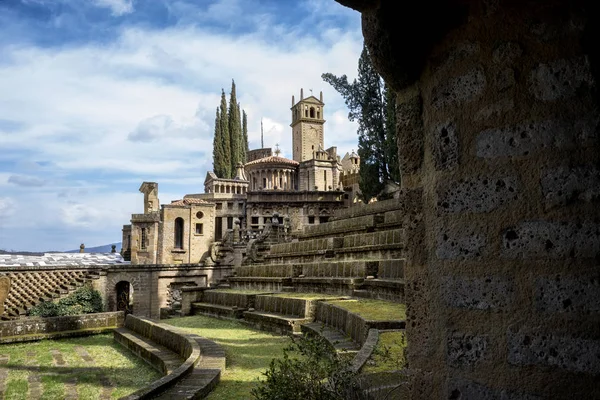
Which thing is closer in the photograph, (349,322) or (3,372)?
(349,322)

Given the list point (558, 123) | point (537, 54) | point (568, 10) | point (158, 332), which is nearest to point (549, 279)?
point (558, 123)

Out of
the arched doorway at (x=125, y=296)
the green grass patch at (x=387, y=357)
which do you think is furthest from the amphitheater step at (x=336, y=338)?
the arched doorway at (x=125, y=296)

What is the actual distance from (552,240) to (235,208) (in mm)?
45774

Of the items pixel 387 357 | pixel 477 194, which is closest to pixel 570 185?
pixel 477 194

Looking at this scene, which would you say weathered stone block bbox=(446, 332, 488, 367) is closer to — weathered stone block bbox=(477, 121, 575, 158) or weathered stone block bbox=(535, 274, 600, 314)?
weathered stone block bbox=(535, 274, 600, 314)

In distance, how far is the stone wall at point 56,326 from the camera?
12539 millimetres

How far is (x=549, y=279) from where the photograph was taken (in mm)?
2350

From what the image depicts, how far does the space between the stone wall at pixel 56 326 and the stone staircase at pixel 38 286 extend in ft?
42.8

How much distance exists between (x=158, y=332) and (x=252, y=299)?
143 inches

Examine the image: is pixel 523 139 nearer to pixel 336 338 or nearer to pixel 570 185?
pixel 570 185

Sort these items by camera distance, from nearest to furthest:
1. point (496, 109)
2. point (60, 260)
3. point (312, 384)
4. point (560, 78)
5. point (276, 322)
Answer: point (560, 78) → point (496, 109) → point (312, 384) → point (276, 322) → point (60, 260)

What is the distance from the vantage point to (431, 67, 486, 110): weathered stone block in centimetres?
274

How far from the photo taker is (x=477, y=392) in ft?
8.39

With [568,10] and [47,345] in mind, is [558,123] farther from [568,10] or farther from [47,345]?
[47,345]
